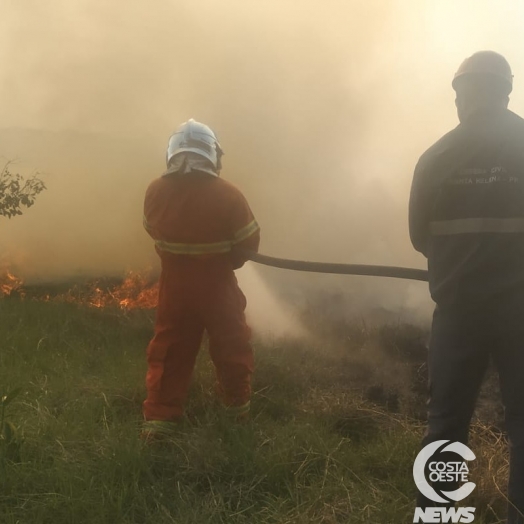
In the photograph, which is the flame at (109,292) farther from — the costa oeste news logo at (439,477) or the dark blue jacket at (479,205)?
the dark blue jacket at (479,205)

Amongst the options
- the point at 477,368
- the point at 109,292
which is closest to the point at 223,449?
the point at 477,368

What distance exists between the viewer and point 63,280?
9203 mm

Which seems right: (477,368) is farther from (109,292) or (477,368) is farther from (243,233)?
(109,292)

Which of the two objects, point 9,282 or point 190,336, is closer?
point 190,336

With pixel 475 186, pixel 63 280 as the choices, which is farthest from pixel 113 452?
pixel 63 280

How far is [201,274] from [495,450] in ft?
6.01

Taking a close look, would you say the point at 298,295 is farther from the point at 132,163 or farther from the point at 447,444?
the point at 132,163

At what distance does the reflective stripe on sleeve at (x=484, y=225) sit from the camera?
84.5 inches

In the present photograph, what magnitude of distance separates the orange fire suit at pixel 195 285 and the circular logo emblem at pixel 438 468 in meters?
Answer: 1.24

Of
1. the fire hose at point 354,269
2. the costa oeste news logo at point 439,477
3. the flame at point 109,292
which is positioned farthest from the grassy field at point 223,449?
the flame at point 109,292

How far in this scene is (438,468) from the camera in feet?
8.04

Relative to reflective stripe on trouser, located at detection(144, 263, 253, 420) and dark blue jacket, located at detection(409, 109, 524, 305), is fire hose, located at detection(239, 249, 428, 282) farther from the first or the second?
dark blue jacket, located at detection(409, 109, 524, 305)

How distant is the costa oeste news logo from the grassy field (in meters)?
0.13

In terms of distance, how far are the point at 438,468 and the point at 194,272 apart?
5.40 feet
